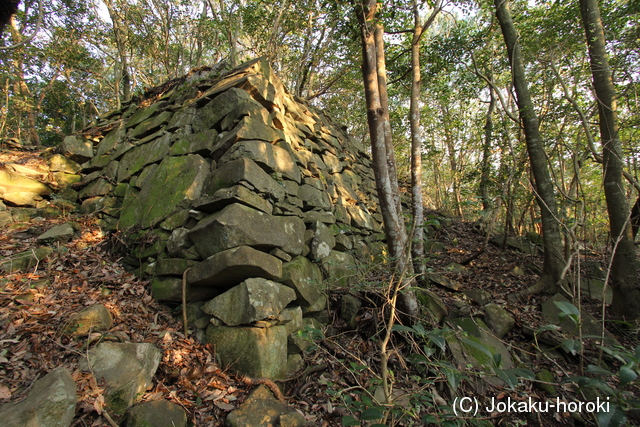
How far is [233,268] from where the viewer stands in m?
2.99

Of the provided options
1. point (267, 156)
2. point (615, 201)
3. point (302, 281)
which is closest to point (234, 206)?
point (267, 156)

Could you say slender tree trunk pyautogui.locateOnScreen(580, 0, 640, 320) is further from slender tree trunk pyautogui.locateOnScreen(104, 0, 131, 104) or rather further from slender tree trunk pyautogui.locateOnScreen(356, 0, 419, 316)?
slender tree trunk pyautogui.locateOnScreen(104, 0, 131, 104)

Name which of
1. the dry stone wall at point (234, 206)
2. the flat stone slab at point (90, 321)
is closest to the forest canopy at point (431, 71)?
the dry stone wall at point (234, 206)

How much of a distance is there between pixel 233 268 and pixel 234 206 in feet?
2.46

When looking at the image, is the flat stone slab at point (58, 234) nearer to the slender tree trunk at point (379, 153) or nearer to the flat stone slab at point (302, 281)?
the flat stone slab at point (302, 281)

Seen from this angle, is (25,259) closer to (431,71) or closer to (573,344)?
(573,344)

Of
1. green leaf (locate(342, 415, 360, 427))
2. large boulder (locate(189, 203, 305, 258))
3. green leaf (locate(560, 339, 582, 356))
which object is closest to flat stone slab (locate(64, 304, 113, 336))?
large boulder (locate(189, 203, 305, 258))

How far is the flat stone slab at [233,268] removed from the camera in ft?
9.83

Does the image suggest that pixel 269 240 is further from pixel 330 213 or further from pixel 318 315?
pixel 330 213

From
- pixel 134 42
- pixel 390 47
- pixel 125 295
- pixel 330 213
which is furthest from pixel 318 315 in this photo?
pixel 134 42

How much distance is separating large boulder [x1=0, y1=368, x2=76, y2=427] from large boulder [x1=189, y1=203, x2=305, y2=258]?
156 centimetres

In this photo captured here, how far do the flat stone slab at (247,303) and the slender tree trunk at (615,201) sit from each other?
4.91m

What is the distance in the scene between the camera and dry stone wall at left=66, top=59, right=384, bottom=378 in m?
3.04

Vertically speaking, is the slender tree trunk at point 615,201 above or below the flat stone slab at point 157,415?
above
